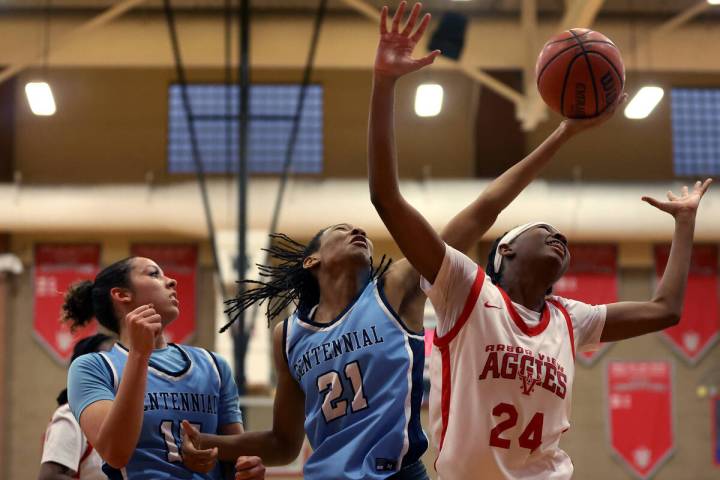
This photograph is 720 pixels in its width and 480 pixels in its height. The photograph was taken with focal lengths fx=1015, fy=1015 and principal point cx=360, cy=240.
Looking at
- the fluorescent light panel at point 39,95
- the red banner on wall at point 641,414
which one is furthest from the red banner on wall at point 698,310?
the fluorescent light panel at point 39,95

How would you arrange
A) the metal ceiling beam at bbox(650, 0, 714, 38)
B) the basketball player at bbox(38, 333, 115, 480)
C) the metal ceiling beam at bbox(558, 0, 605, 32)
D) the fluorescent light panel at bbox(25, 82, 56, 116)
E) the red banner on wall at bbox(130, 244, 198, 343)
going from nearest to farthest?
1. the basketball player at bbox(38, 333, 115, 480)
2. the fluorescent light panel at bbox(25, 82, 56, 116)
3. the metal ceiling beam at bbox(558, 0, 605, 32)
4. the metal ceiling beam at bbox(650, 0, 714, 38)
5. the red banner on wall at bbox(130, 244, 198, 343)

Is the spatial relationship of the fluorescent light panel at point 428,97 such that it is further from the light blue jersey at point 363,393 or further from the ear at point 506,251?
the light blue jersey at point 363,393

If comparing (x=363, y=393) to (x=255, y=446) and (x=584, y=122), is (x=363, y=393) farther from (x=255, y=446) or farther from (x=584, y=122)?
(x=584, y=122)

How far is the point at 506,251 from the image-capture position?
11.8ft

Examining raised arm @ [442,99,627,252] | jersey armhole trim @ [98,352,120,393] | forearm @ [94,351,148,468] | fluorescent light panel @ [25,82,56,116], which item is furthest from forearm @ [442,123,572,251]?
fluorescent light panel @ [25,82,56,116]

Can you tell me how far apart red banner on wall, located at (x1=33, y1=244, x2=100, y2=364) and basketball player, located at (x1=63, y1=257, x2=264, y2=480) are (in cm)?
1078

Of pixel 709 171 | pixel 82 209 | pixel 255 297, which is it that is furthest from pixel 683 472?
pixel 255 297

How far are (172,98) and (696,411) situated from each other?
8.79m

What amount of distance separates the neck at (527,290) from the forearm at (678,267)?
A: 0.47 meters

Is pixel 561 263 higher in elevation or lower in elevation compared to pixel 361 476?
higher

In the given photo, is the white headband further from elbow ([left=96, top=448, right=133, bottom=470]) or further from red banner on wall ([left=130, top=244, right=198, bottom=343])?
red banner on wall ([left=130, top=244, right=198, bottom=343])

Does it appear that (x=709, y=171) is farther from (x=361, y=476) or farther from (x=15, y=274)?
(x=361, y=476)

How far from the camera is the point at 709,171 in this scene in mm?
15062

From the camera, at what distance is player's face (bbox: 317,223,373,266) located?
370 centimetres
